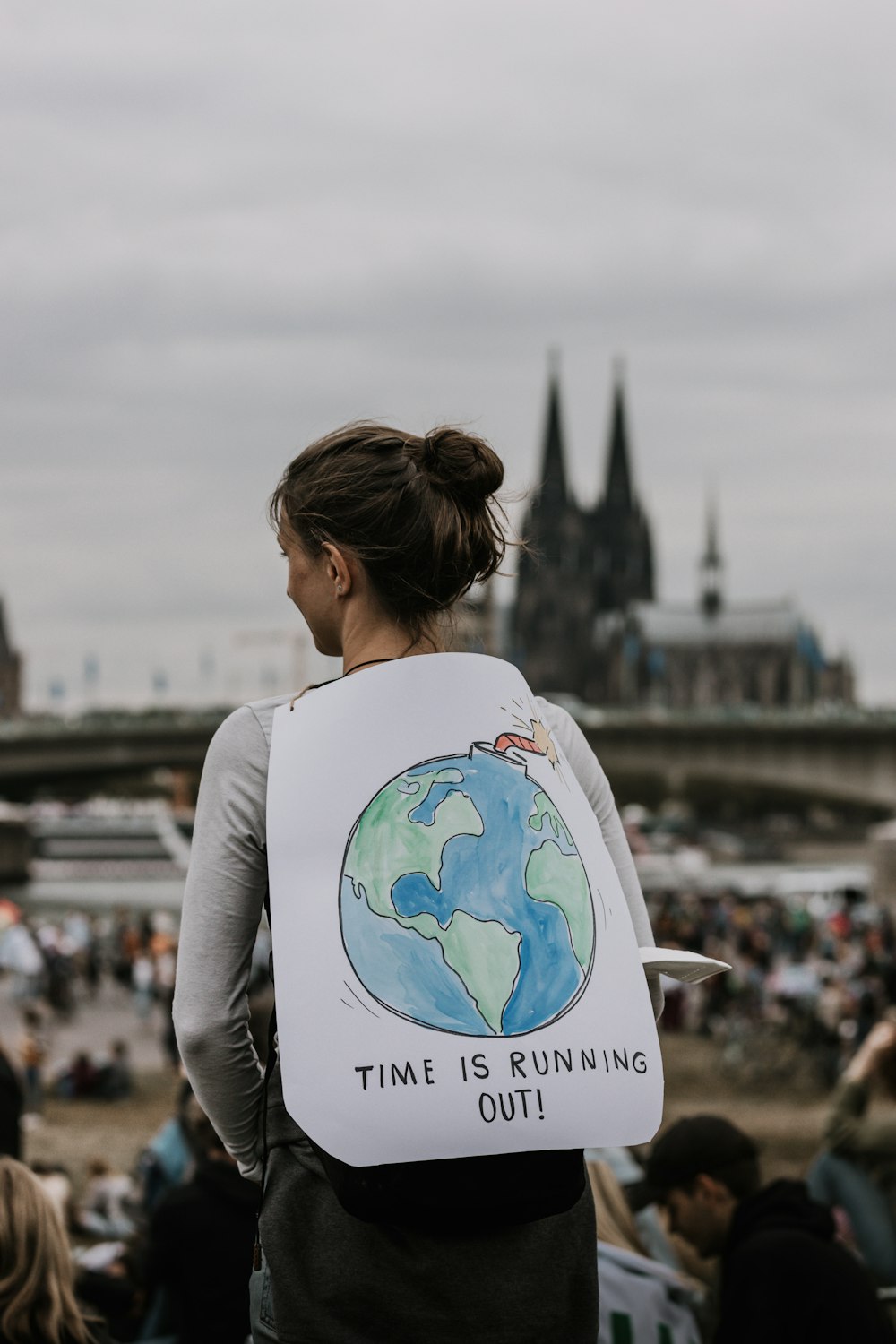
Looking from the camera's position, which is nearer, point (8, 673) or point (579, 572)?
point (8, 673)

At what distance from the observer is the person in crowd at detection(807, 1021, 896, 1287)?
5.33 m

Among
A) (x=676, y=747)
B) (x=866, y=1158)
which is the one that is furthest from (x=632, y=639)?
(x=866, y=1158)

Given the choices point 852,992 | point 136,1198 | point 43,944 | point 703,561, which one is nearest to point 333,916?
point 136,1198

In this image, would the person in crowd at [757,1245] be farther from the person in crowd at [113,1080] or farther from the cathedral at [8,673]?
the cathedral at [8,673]

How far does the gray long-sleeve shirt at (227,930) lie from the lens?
1965mm

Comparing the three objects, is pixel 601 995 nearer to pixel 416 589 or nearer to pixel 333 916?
pixel 333 916

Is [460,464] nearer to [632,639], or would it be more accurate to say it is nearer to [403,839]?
[403,839]

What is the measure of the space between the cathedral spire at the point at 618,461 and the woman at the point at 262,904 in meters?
164

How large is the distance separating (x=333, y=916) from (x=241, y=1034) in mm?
184

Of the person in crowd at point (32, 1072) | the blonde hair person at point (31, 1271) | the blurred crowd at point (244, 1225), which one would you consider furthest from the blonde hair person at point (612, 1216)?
the person in crowd at point (32, 1072)

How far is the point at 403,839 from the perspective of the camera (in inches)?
77.7

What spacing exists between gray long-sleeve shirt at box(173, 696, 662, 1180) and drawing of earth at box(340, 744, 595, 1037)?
12cm

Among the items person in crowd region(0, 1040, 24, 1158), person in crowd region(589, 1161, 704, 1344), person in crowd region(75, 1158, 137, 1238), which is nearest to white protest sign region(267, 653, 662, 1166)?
person in crowd region(589, 1161, 704, 1344)

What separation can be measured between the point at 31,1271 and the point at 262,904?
1.84 meters
